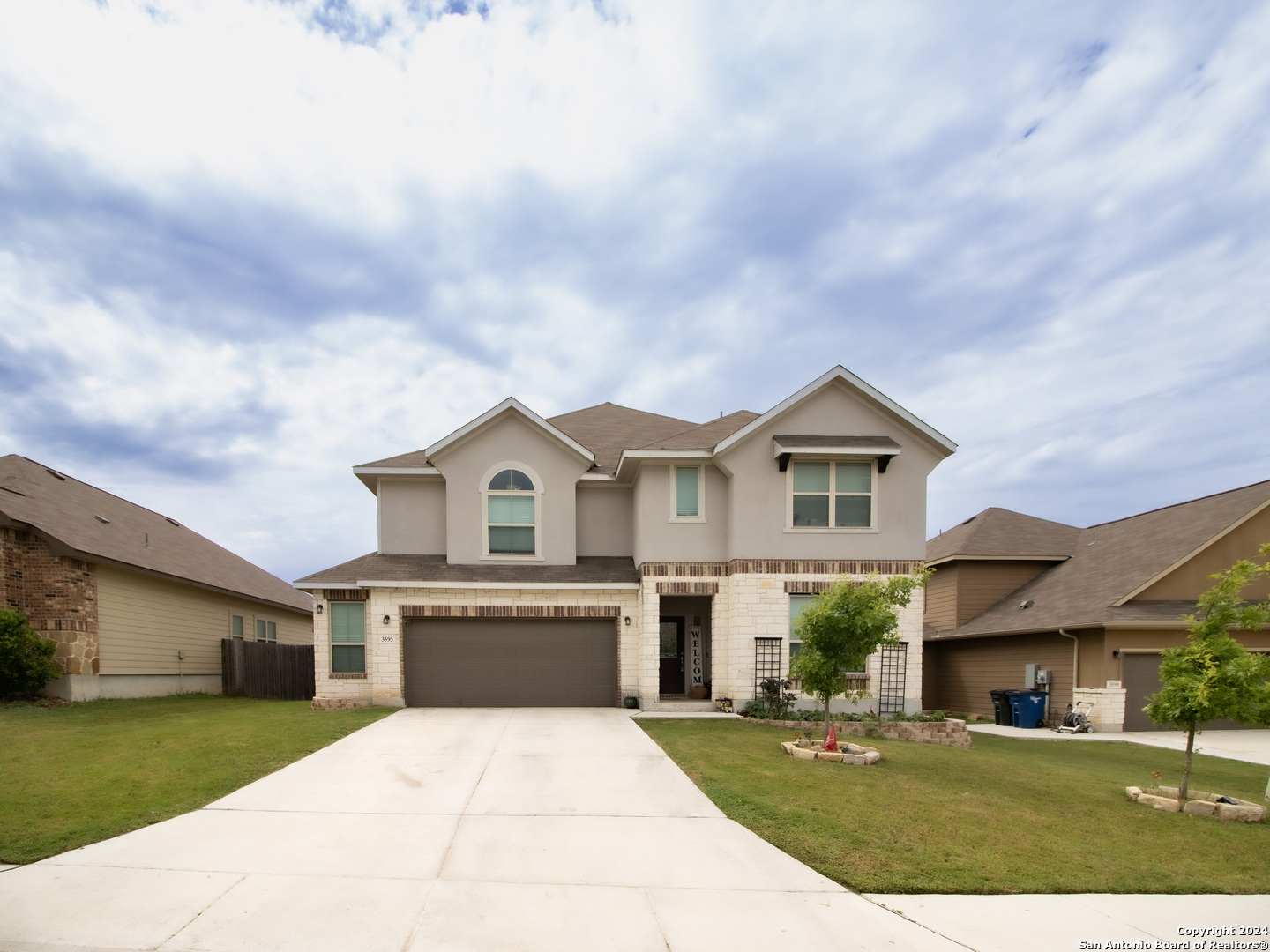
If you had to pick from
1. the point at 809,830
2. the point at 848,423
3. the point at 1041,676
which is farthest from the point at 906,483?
the point at 809,830

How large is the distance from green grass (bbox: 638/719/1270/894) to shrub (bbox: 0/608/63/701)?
42.8 feet

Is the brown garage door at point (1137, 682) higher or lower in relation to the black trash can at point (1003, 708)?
higher

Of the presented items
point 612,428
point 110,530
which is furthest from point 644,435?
point 110,530

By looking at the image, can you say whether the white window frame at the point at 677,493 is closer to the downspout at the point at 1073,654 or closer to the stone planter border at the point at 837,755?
the stone planter border at the point at 837,755

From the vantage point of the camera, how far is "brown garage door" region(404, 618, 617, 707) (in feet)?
54.7

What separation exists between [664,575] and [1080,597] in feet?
36.1

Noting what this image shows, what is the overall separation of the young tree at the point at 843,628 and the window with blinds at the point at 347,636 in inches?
390

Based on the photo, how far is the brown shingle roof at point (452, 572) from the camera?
53.7 feet

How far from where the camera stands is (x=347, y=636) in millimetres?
16562

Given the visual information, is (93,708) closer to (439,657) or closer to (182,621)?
(182,621)

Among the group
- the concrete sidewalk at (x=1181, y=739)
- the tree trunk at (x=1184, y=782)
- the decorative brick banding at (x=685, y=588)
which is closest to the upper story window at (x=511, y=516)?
the decorative brick banding at (x=685, y=588)

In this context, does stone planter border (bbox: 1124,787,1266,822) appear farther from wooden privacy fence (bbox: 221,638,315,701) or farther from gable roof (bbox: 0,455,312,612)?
gable roof (bbox: 0,455,312,612)

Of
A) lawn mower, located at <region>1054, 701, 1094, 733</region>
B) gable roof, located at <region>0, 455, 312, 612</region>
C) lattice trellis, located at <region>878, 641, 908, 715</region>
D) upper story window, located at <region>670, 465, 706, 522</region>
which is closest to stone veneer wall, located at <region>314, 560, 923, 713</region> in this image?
lattice trellis, located at <region>878, 641, 908, 715</region>

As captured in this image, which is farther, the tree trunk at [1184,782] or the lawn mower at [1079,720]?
the lawn mower at [1079,720]
